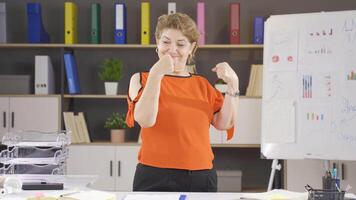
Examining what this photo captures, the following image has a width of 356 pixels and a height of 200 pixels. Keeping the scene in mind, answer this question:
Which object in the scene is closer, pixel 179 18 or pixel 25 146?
pixel 179 18

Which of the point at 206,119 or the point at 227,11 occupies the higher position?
the point at 227,11

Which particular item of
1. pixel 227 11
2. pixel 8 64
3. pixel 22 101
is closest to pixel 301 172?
pixel 227 11

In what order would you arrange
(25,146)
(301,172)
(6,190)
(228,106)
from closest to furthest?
1. (6,190)
2. (228,106)
3. (25,146)
4. (301,172)

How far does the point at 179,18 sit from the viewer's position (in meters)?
2.09

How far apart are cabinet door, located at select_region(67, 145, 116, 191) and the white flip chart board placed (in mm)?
1217

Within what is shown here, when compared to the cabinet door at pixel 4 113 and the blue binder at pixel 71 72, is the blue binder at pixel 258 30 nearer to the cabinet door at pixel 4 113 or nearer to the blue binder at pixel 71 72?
the blue binder at pixel 71 72

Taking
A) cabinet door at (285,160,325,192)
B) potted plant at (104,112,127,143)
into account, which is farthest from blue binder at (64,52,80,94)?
cabinet door at (285,160,325,192)

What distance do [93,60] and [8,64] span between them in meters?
0.68

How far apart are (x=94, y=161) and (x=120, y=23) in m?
1.04

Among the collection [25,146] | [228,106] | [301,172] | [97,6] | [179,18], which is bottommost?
[301,172]

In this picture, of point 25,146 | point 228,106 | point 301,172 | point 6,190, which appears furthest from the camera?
point 301,172

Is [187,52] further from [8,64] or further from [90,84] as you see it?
[8,64]

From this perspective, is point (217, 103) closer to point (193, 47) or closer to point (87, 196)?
point (193, 47)

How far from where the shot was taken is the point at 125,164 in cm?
401
